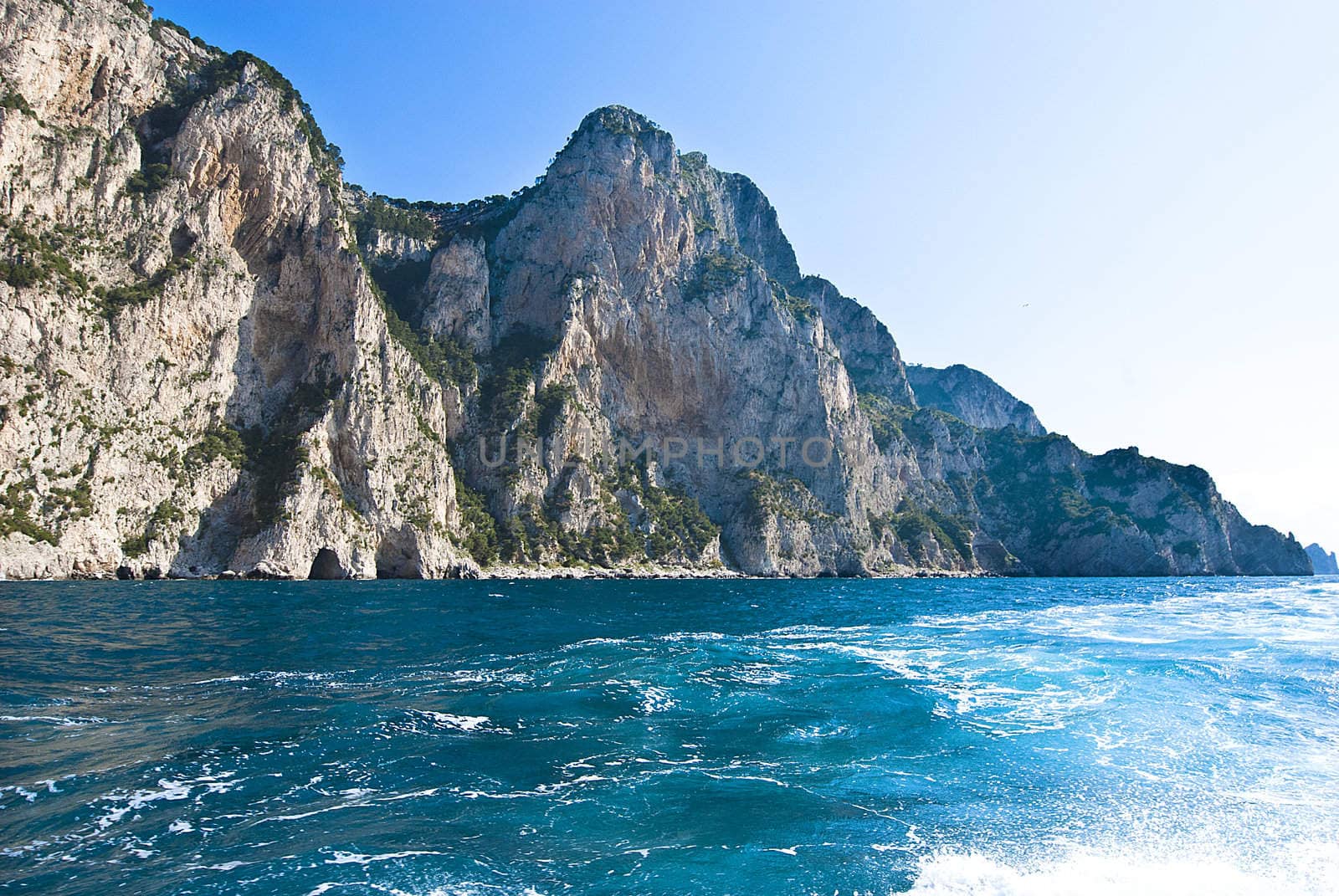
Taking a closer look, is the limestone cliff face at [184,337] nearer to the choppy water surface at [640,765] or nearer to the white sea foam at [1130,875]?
the choppy water surface at [640,765]

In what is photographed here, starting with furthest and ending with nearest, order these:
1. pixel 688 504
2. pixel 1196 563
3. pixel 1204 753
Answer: pixel 1196 563, pixel 688 504, pixel 1204 753

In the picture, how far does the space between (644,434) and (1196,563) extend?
123 meters

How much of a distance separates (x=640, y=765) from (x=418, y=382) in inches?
3040

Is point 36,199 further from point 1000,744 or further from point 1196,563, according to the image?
point 1196,563

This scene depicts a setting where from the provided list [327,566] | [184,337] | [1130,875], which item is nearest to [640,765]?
[1130,875]

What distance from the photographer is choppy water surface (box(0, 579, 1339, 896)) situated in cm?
939

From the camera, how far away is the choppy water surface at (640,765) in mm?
9391

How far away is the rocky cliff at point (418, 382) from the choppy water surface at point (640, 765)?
33.5 m

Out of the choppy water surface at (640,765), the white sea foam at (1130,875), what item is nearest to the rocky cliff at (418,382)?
the choppy water surface at (640,765)

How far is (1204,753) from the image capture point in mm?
15383

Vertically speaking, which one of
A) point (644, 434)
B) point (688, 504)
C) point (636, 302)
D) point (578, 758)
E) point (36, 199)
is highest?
point (636, 302)

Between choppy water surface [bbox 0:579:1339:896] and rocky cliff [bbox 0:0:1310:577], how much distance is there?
110 ft

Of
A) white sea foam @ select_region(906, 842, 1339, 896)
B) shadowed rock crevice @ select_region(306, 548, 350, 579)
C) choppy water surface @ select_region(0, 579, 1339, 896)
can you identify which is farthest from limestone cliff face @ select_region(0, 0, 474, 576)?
white sea foam @ select_region(906, 842, 1339, 896)

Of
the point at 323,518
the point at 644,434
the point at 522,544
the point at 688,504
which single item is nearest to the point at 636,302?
the point at 644,434
